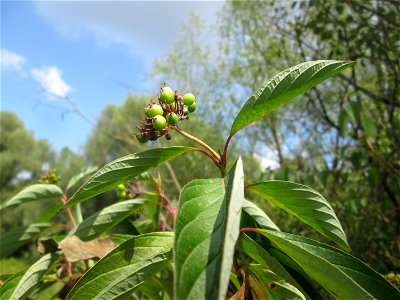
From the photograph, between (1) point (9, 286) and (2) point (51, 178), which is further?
(2) point (51, 178)

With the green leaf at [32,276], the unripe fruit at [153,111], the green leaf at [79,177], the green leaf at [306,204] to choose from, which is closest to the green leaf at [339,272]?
the green leaf at [306,204]

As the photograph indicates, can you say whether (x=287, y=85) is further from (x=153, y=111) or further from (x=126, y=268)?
(x=126, y=268)

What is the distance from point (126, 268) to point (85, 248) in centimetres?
28

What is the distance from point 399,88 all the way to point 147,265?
3.34 meters

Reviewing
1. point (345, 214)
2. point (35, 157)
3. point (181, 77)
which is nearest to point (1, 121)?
point (35, 157)

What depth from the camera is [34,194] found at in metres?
1.33

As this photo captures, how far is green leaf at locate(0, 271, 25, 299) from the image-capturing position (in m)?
0.90

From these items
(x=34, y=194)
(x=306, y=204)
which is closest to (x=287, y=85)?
(x=306, y=204)

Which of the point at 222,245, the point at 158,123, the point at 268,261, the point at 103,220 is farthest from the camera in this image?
the point at 103,220

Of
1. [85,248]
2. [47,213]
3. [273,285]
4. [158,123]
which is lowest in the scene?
[273,285]

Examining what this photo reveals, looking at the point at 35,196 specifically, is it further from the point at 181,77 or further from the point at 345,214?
the point at 181,77

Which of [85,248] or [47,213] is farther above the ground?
[47,213]

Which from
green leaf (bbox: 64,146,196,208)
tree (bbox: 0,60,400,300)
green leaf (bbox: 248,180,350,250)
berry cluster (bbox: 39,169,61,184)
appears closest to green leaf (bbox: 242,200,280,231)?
tree (bbox: 0,60,400,300)

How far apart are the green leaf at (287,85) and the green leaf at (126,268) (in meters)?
0.30
